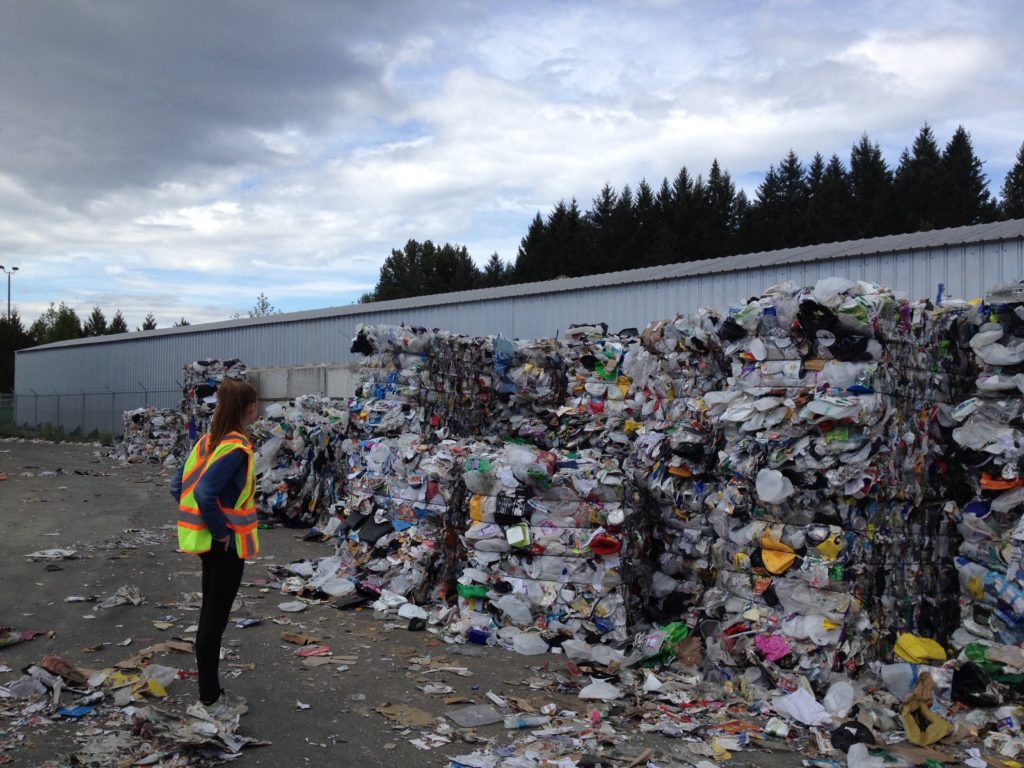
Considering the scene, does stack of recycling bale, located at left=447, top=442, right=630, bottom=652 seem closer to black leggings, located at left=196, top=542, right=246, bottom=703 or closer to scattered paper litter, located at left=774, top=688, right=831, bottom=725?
scattered paper litter, located at left=774, top=688, right=831, bottom=725

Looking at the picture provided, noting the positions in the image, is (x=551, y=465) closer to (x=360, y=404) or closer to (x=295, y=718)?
(x=295, y=718)

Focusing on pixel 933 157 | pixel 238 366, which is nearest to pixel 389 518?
pixel 238 366

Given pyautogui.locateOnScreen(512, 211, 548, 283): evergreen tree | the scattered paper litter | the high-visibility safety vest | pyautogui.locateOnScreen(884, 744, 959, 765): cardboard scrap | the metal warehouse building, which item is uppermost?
pyautogui.locateOnScreen(512, 211, 548, 283): evergreen tree

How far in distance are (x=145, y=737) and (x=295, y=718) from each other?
24.1 inches

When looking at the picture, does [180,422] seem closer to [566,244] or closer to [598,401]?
[598,401]

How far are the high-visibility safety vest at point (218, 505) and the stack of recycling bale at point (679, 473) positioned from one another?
254cm

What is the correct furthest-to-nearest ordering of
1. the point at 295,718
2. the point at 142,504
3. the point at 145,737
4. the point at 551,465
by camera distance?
the point at 142,504 < the point at 551,465 < the point at 295,718 < the point at 145,737

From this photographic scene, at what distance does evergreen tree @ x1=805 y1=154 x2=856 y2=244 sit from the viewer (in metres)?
30.6

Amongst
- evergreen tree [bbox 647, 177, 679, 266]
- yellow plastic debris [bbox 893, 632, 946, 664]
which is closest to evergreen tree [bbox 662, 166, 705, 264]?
evergreen tree [bbox 647, 177, 679, 266]

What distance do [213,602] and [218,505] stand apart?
435 mm

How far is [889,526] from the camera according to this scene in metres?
4.39

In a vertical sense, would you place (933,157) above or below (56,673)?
above

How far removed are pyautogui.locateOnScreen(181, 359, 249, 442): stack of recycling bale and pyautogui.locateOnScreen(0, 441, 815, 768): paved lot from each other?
555 centimetres

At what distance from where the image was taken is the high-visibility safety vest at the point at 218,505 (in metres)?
3.42
